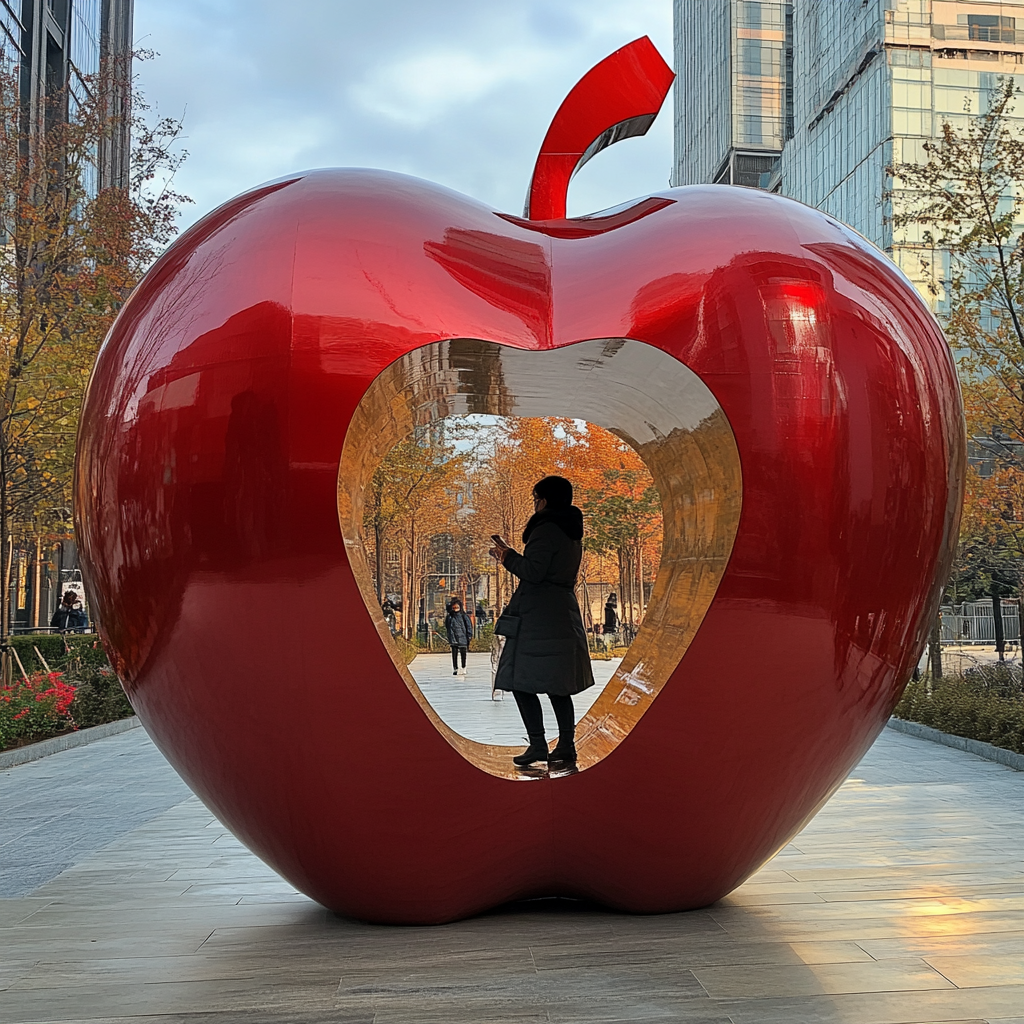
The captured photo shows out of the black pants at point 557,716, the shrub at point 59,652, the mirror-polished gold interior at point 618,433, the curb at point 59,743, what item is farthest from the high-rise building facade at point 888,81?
the black pants at point 557,716

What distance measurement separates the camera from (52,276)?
15094 mm

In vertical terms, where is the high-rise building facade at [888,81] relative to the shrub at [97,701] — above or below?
above

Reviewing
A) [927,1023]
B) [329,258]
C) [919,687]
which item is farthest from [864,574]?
[919,687]

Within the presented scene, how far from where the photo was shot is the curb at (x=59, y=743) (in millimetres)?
11643

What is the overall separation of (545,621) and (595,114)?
2.56 meters

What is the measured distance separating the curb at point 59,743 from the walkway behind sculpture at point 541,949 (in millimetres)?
4834

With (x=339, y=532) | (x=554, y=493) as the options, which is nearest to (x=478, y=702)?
(x=554, y=493)

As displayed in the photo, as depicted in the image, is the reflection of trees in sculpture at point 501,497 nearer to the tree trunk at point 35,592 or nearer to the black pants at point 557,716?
the black pants at point 557,716

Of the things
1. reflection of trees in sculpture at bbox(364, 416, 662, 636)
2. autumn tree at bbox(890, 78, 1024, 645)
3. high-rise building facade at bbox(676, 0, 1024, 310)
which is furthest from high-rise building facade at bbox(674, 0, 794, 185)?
autumn tree at bbox(890, 78, 1024, 645)

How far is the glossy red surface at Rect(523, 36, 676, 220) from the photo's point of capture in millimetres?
5773

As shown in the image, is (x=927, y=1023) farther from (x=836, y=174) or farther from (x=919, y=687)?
(x=836, y=174)

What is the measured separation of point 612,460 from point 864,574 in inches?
412

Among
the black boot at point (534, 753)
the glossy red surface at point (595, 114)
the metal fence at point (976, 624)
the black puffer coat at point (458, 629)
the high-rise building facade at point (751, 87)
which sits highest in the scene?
the high-rise building facade at point (751, 87)

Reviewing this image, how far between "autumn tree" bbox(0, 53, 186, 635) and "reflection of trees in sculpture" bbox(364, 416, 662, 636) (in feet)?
19.7
